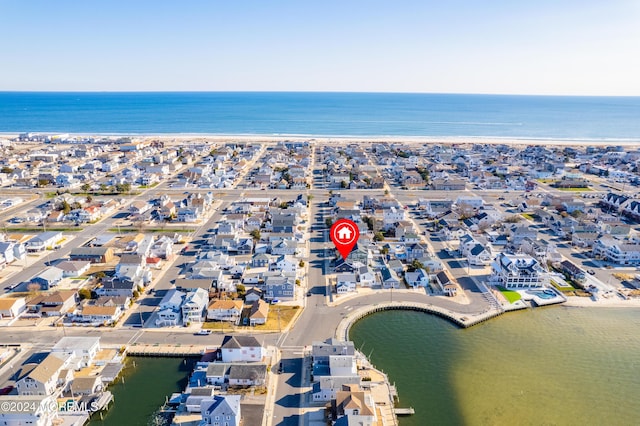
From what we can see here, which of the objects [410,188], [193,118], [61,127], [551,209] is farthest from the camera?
[193,118]

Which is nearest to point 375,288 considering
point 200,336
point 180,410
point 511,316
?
point 511,316

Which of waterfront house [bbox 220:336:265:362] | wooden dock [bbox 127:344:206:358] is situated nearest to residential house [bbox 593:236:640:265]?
waterfront house [bbox 220:336:265:362]

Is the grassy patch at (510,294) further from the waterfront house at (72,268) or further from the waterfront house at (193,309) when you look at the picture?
the waterfront house at (72,268)

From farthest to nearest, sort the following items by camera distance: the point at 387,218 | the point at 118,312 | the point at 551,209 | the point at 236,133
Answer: the point at 236,133 → the point at 551,209 → the point at 387,218 → the point at 118,312

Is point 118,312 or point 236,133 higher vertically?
point 236,133

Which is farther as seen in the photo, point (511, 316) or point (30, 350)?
point (511, 316)

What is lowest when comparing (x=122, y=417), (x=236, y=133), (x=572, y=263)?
(x=122, y=417)

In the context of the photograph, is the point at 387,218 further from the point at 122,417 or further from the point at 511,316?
the point at 122,417
